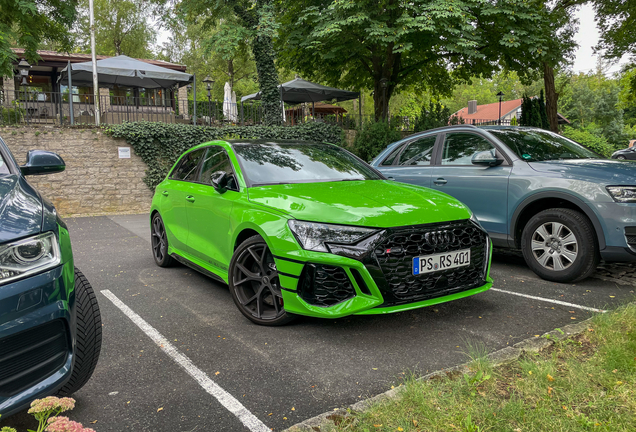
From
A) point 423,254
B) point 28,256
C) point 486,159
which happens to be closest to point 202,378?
point 28,256

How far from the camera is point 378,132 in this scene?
15.5 meters

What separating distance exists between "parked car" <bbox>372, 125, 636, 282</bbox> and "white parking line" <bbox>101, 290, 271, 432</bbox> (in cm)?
376

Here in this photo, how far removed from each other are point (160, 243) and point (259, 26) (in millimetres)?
11240

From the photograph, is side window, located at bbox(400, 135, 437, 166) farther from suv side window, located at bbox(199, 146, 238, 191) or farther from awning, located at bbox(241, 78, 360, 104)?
awning, located at bbox(241, 78, 360, 104)

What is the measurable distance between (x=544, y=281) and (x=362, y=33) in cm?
1172

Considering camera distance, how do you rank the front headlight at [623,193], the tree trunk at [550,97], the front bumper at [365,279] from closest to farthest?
1. the front bumper at [365,279]
2. the front headlight at [623,193]
3. the tree trunk at [550,97]

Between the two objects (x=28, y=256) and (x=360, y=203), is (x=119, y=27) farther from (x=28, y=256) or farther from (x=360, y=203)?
(x=28, y=256)

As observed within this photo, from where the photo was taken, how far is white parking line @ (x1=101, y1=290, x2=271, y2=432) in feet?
8.08

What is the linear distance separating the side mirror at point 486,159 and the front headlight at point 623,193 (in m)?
1.23

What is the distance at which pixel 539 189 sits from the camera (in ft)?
16.6

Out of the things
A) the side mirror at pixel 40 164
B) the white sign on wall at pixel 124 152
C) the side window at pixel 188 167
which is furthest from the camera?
the white sign on wall at pixel 124 152

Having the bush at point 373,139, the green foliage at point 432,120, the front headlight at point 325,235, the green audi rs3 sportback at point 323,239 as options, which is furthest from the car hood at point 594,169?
the green foliage at point 432,120

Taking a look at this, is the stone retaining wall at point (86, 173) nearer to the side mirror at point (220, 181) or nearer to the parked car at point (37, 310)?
the side mirror at point (220, 181)

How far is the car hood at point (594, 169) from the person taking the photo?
182 inches
